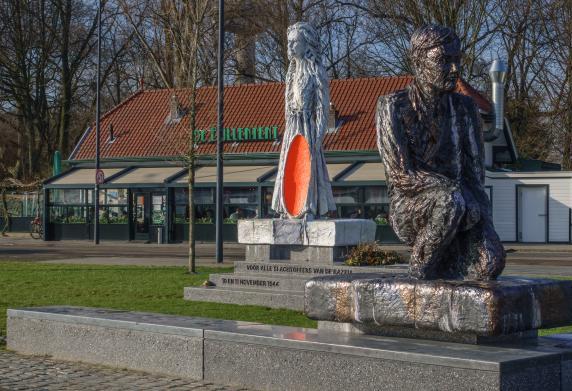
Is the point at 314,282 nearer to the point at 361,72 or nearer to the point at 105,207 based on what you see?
the point at 105,207

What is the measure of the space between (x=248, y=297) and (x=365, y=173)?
2236 cm

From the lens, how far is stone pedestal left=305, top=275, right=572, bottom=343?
7125mm

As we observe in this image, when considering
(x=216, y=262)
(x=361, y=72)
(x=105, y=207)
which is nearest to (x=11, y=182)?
(x=105, y=207)

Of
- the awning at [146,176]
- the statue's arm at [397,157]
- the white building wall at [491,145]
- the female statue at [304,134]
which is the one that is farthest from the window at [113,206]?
the statue's arm at [397,157]

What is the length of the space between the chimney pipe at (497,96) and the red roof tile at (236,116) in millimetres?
1015

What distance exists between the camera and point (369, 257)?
16.2 m

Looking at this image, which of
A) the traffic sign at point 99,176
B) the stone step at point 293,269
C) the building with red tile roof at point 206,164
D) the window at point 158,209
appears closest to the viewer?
the stone step at point 293,269

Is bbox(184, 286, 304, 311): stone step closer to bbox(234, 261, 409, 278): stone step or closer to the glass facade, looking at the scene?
bbox(234, 261, 409, 278): stone step

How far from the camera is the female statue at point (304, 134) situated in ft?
56.7

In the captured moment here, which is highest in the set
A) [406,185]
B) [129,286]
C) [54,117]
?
[54,117]

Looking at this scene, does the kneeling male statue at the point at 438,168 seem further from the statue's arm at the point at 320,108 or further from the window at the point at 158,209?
the window at the point at 158,209

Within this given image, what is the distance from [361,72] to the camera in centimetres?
5097

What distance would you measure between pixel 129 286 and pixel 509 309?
39.9ft

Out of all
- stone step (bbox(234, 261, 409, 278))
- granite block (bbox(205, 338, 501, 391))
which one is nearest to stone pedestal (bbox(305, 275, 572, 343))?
granite block (bbox(205, 338, 501, 391))
